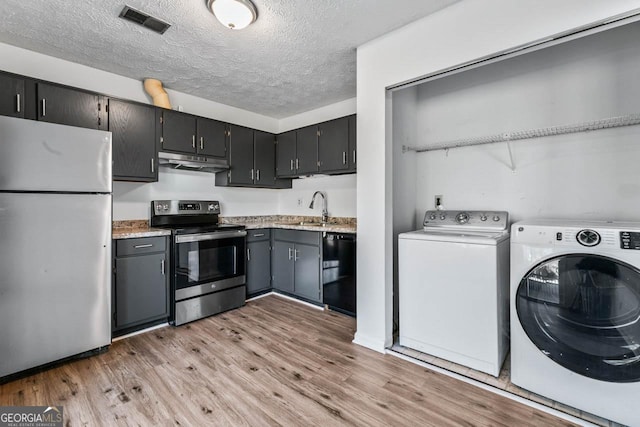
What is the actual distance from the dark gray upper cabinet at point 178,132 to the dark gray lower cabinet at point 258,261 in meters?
1.23

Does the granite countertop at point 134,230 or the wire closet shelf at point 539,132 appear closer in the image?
the wire closet shelf at point 539,132

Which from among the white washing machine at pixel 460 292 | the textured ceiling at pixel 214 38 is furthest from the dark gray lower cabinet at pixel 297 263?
the textured ceiling at pixel 214 38

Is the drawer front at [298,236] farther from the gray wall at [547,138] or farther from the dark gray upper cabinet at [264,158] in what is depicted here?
the gray wall at [547,138]

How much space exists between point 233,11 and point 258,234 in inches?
96.1

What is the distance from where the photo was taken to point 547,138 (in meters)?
2.28

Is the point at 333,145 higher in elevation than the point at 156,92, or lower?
lower

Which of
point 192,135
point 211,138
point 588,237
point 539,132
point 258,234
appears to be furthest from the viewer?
point 258,234

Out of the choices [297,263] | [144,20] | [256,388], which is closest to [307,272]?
[297,263]

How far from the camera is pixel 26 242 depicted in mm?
1987

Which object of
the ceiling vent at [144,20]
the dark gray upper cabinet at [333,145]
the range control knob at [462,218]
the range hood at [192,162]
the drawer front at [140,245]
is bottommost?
the drawer front at [140,245]

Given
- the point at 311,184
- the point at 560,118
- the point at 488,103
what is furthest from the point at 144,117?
the point at 560,118

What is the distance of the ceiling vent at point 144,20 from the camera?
203 cm

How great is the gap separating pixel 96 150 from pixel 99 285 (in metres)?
1.07

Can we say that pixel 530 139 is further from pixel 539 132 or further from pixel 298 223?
pixel 298 223
